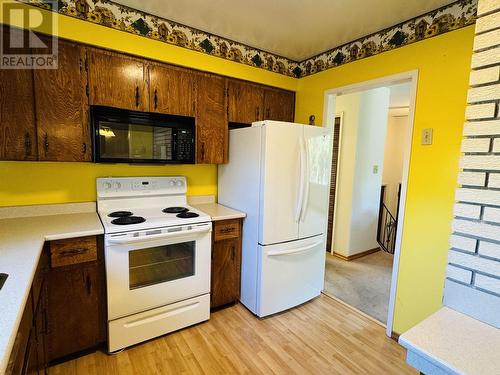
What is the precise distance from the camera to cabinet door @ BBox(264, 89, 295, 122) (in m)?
2.87

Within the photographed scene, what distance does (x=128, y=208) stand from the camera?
2.34 metres

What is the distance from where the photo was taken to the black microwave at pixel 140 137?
1.97 m

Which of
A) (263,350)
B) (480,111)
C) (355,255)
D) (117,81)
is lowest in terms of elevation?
(263,350)

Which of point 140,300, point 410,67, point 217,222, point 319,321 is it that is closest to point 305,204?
point 217,222

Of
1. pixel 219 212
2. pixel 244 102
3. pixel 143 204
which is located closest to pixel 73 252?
pixel 143 204

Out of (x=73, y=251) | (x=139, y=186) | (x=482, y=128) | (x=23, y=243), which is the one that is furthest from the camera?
(x=139, y=186)

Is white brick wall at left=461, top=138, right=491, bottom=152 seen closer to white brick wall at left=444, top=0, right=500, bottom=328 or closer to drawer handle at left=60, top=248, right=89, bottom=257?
white brick wall at left=444, top=0, right=500, bottom=328

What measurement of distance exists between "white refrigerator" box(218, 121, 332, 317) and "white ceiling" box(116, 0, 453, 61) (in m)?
0.84

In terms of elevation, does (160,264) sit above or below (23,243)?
below

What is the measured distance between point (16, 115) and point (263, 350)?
2378mm

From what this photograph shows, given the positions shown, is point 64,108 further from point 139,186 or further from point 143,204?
point 143,204

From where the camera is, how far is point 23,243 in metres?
1.49

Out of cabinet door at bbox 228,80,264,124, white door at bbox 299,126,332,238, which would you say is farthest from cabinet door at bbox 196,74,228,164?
white door at bbox 299,126,332,238

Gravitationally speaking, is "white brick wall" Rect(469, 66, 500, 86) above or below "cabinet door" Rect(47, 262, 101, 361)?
above
